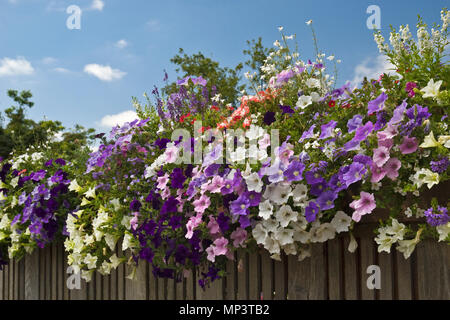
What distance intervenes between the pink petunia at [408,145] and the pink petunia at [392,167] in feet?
0.20

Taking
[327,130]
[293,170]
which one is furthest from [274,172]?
[327,130]

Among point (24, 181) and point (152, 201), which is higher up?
point (24, 181)

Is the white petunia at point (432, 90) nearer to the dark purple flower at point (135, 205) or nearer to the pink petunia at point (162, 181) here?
the pink petunia at point (162, 181)

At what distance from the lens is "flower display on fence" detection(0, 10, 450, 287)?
2.43 metres

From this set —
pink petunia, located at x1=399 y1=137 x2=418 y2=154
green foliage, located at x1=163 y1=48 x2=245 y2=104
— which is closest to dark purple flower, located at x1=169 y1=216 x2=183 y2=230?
pink petunia, located at x1=399 y1=137 x2=418 y2=154

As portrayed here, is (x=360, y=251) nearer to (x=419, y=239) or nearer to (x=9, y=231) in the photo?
(x=419, y=239)

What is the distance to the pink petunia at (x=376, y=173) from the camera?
2387mm

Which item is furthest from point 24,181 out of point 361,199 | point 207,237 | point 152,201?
point 361,199

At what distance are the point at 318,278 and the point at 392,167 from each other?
91 centimetres

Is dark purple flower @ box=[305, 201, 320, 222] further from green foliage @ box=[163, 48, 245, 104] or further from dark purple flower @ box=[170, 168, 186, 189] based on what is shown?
green foliage @ box=[163, 48, 245, 104]

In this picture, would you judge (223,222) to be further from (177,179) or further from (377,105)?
(377,105)

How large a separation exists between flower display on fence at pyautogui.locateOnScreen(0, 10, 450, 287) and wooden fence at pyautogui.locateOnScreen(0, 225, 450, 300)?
4.4 inches

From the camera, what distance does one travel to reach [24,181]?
520cm

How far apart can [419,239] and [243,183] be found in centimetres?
98
